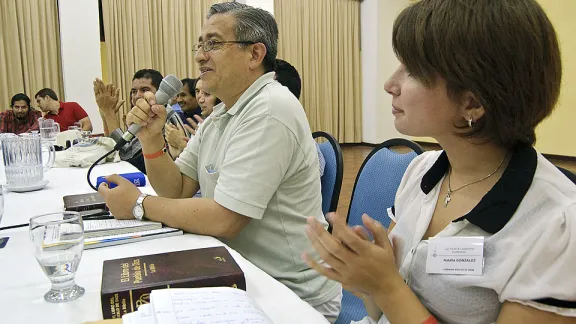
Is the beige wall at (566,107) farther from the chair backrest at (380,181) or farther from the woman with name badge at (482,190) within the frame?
the woman with name badge at (482,190)

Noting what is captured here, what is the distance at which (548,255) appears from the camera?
746 mm

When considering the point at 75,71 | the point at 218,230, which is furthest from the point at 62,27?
the point at 218,230

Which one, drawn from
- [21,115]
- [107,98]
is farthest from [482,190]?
[21,115]

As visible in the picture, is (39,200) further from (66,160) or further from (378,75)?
(378,75)

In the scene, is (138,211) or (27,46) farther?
(27,46)

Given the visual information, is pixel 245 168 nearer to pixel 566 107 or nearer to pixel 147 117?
pixel 147 117

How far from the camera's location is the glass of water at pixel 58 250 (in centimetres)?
81

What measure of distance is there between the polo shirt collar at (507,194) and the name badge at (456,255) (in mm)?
35

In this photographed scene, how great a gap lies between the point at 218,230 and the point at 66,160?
1568 mm

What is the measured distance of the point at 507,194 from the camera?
81 centimetres

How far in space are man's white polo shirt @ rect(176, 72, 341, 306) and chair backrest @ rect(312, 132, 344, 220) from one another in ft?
1.19

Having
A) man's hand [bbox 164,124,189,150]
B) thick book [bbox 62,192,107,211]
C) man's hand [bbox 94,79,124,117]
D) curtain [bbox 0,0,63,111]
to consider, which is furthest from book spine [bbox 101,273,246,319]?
curtain [bbox 0,0,63,111]

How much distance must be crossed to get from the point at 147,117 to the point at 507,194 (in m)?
1.20

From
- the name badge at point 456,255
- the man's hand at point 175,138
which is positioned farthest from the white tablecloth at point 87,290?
the man's hand at point 175,138
